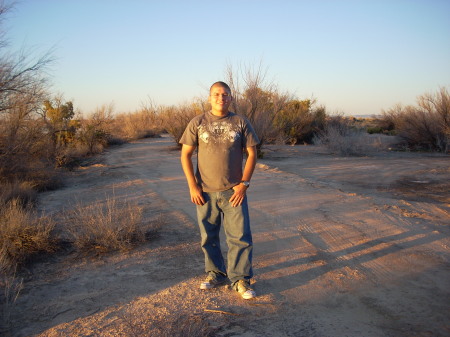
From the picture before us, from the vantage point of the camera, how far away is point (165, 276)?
164 inches

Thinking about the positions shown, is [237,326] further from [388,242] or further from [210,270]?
[388,242]

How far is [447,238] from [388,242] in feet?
2.92

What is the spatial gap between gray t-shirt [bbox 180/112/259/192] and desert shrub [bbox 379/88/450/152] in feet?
53.2

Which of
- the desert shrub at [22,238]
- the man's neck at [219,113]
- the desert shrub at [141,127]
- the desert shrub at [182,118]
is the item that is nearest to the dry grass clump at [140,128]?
the desert shrub at [141,127]

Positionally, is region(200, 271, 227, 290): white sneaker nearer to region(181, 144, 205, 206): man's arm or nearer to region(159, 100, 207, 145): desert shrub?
region(181, 144, 205, 206): man's arm

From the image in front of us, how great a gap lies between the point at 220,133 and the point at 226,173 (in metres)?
0.38

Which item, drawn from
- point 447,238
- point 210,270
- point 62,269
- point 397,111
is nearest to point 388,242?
point 447,238

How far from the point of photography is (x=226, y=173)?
356cm

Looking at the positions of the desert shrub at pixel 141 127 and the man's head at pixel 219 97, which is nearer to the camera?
the man's head at pixel 219 97

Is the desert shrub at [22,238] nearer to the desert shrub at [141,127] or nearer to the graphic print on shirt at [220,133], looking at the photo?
the graphic print on shirt at [220,133]

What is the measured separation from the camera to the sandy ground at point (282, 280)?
10.3ft

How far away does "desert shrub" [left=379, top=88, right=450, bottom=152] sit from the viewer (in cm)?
1738

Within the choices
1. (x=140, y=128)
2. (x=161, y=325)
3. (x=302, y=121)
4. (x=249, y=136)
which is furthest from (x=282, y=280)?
(x=140, y=128)

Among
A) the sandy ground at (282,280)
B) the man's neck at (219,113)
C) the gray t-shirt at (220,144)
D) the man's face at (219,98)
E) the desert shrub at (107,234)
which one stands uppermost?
the man's face at (219,98)
